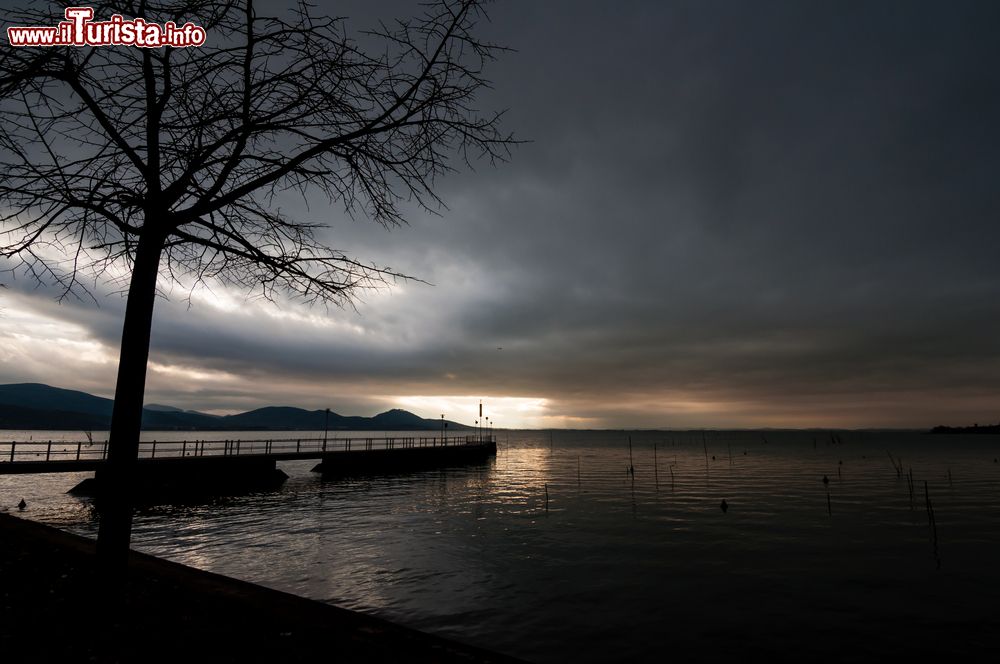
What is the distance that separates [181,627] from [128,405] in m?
2.69

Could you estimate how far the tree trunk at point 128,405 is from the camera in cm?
586

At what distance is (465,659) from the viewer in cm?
541

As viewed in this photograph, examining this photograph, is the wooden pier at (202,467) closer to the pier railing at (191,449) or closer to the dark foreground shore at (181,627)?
the pier railing at (191,449)

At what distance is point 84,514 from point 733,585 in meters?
33.3

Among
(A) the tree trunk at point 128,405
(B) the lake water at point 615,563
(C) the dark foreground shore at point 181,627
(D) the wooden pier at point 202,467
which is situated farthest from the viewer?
(D) the wooden pier at point 202,467

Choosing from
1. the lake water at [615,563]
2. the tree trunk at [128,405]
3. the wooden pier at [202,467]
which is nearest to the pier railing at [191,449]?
the wooden pier at [202,467]

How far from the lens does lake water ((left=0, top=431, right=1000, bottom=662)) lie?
12.0m

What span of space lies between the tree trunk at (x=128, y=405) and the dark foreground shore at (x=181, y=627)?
0.45 meters

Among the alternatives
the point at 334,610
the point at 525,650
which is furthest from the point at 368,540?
the point at 334,610

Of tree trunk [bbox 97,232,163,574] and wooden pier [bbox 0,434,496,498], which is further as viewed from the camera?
wooden pier [bbox 0,434,496,498]

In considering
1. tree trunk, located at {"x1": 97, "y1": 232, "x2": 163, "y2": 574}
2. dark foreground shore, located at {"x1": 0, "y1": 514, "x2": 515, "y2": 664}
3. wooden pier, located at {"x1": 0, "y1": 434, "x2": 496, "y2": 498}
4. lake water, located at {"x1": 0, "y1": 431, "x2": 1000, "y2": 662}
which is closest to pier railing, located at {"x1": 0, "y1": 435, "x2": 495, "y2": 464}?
wooden pier, located at {"x1": 0, "y1": 434, "x2": 496, "y2": 498}

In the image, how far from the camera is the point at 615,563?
59.7ft

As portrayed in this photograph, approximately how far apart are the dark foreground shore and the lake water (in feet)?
18.9

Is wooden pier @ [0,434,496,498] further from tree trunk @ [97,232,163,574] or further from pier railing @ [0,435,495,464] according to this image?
tree trunk @ [97,232,163,574]
